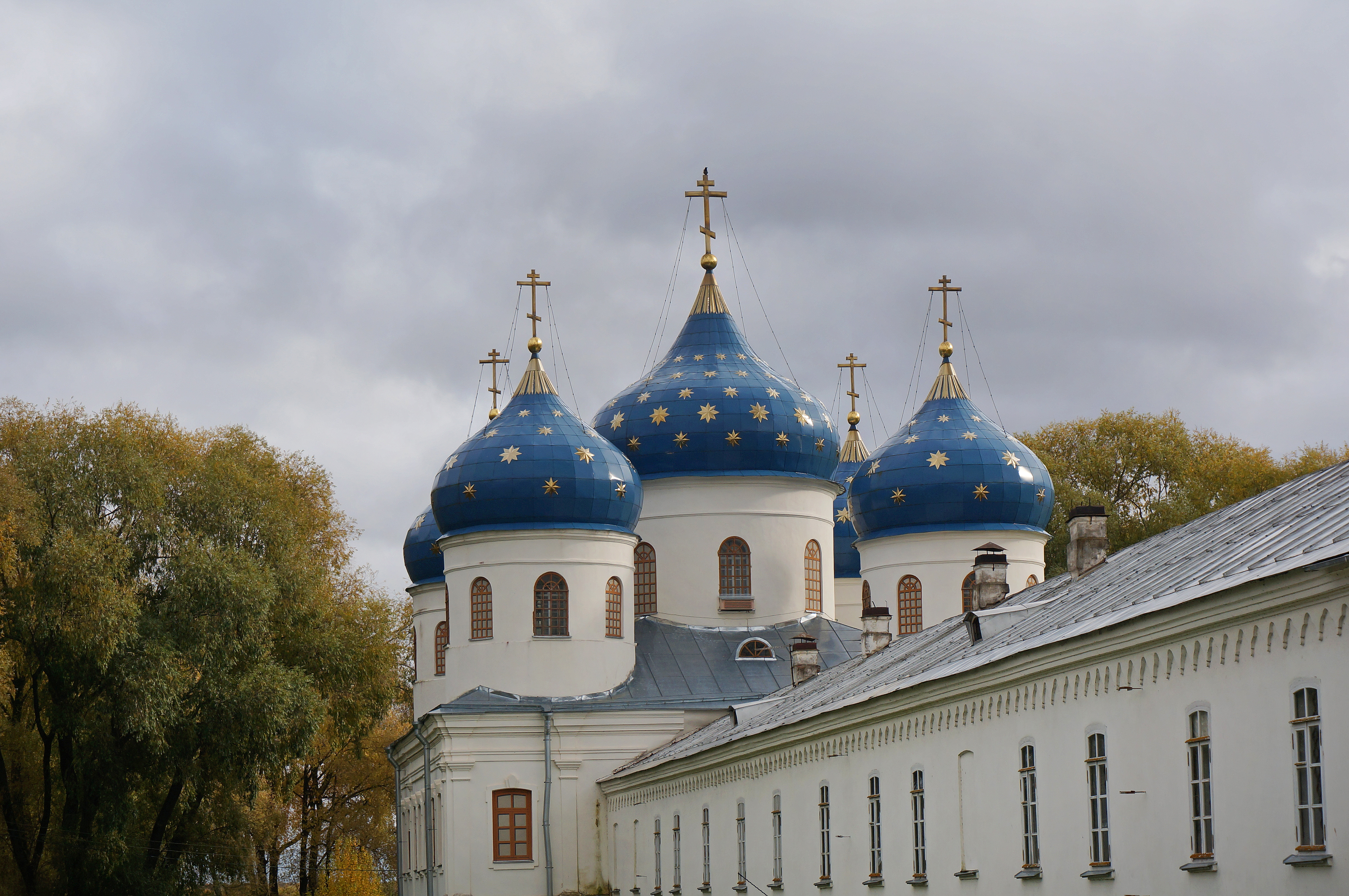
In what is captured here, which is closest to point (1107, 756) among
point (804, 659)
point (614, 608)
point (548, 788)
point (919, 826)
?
point (919, 826)

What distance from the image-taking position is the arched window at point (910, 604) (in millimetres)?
35812

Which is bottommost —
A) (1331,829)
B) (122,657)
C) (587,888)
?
(587,888)

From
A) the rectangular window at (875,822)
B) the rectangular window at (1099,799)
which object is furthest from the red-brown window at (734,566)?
the rectangular window at (1099,799)

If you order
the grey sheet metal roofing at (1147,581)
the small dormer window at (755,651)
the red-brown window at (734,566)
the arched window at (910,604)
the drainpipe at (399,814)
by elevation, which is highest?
the red-brown window at (734,566)

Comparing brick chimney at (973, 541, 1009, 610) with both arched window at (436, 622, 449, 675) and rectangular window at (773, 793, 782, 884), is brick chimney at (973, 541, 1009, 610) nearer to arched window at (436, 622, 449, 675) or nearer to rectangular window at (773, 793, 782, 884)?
rectangular window at (773, 793, 782, 884)

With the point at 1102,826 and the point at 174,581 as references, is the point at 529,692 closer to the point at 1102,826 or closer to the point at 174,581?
the point at 174,581

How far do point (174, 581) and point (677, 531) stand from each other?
11.2 metres

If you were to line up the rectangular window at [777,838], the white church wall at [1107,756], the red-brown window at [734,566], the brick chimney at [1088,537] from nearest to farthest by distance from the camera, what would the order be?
the white church wall at [1107,756] → the brick chimney at [1088,537] → the rectangular window at [777,838] → the red-brown window at [734,566]

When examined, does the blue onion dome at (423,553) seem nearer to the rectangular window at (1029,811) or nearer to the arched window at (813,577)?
the arched window at (813,577)

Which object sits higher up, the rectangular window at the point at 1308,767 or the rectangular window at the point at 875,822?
the rectangular window at the point at 1308,767

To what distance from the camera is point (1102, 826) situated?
13.2 metres

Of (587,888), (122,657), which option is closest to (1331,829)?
(122,657)

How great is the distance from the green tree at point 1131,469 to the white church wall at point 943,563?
28.6 feet

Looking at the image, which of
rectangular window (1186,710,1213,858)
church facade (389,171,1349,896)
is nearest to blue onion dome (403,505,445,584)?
church facade (389,171,1349,896)
